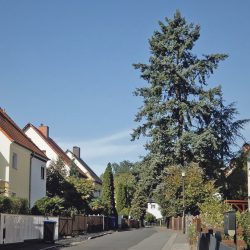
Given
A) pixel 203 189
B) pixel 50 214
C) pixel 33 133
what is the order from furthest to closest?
pixel 33 133 → pixel 203 189 → pixel 50 214

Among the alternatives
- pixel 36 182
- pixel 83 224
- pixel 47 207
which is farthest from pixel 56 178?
pixel 47 207

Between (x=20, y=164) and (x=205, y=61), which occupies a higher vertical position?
(x=205, y=61)

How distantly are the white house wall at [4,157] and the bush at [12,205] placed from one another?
667 cm

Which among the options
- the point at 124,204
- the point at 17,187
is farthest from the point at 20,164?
the point at 124,204

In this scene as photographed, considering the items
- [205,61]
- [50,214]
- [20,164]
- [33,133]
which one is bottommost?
[50,214]

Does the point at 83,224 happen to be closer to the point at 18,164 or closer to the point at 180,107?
the point at 18,164

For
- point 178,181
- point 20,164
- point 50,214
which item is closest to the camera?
point 50,214

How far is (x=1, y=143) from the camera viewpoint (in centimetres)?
3803

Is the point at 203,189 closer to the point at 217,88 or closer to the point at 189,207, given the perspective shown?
the point at 189,207

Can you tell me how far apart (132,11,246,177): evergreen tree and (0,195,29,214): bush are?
24134 millimetres

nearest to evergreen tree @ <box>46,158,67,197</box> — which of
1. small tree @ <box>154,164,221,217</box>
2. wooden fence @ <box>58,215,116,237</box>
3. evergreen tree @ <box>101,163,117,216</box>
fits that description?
wooden fence @ <box>58,215,116,237</box>

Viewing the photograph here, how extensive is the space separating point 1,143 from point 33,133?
28.0m

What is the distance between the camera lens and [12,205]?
2819 cm

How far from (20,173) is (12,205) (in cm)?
1252
